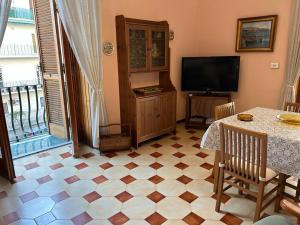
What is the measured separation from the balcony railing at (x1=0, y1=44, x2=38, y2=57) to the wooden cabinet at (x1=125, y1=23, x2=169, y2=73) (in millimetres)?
4148

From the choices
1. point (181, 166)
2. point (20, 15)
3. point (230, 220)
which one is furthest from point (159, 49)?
point (20, 15)

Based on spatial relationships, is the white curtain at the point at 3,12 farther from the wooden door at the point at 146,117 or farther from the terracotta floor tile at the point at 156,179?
the terracotta floor tile at the point at 156,179

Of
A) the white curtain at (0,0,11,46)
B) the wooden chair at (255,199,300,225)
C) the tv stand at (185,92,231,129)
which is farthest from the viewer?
the tv stand at (185,92,231,129)

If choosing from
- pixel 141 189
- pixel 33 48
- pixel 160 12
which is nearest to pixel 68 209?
pixel 141 189

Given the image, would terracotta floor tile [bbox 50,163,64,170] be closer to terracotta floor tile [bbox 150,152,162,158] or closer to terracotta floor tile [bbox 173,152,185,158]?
terracotta floor tile [bbox 150,152,162,158]

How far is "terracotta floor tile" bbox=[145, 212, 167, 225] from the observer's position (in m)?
1.91

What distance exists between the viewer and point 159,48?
143 inches

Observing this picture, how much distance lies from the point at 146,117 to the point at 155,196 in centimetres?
138

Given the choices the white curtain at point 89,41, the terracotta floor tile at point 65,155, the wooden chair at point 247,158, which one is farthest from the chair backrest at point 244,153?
the terracotta floor tile at point 65,155

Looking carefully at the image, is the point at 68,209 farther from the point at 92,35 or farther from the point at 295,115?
the point at 295,115

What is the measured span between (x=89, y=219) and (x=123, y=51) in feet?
7.23

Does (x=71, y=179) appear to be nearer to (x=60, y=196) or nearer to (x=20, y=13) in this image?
(x=60, y=196)

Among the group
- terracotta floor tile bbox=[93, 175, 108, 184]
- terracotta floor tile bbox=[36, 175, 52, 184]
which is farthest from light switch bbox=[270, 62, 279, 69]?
terracotta floor tile bbox=[36, 175, 52, 184]

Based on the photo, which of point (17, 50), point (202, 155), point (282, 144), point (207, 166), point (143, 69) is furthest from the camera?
point (17, 50)
